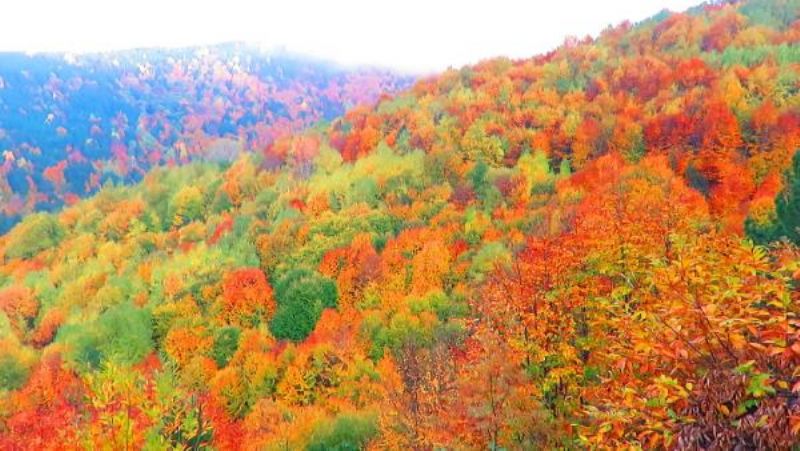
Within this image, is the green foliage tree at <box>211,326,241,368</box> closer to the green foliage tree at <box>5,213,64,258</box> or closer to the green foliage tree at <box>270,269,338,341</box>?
the green foliage tree at <box>270,269,338,341</box>

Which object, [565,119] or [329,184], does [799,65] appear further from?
[329,184]

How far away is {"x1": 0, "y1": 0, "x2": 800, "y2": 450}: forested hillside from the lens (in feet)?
29.3

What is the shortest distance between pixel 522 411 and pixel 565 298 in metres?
4.19

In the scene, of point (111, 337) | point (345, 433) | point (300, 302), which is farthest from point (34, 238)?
point (345, 433)

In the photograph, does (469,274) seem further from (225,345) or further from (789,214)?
(789,214)

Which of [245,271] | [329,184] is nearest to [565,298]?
[245,271]

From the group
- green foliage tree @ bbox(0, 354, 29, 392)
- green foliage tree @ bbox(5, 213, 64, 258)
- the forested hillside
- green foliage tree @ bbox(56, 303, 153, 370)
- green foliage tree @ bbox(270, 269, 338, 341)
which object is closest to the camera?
the forested hillside

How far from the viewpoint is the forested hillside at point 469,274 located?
8.93 metres

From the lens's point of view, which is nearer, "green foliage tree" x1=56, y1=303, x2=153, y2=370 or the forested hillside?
the forested hillside

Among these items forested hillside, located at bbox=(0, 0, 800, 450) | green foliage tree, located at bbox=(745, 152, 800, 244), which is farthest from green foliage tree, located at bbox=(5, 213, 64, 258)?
green foliage tree, located at bbox=(745, 152, 800, 244)

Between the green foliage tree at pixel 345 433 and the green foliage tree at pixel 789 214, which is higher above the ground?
the green foliage tree at pixel 789 214

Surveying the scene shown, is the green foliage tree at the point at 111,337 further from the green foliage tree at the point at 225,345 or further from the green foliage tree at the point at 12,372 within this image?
the green foliage tree at the point at 225,345

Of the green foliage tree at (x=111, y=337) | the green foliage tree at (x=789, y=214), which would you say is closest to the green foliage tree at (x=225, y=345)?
the green foliage tree at (x=111, y=337)

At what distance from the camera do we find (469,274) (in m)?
69.6
